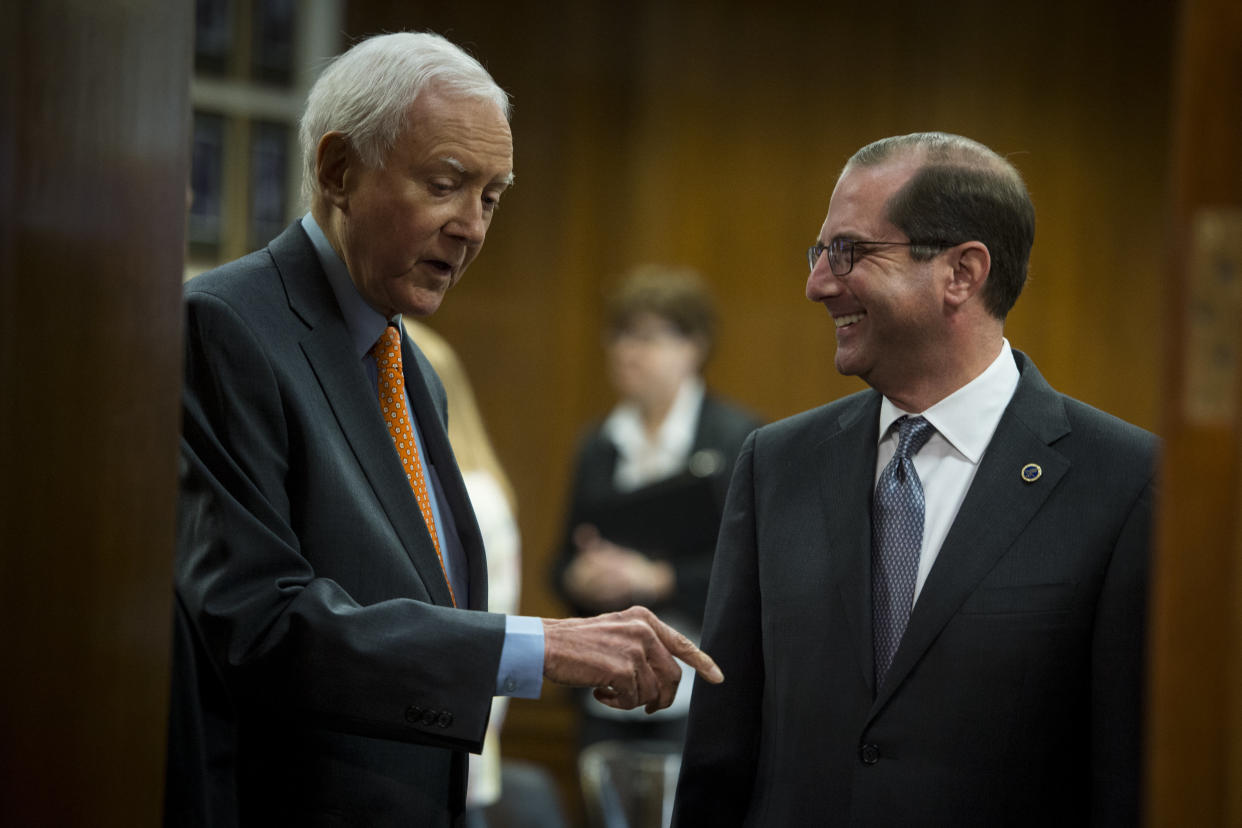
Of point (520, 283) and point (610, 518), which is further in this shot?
point (520, 283)

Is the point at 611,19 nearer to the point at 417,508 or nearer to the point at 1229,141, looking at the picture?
the point at 417,508

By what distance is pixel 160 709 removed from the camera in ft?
5.34

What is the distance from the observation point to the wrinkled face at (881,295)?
221cm

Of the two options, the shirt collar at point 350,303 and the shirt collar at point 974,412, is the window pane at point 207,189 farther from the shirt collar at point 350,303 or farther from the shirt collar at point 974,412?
the shirt collar at point 974,412

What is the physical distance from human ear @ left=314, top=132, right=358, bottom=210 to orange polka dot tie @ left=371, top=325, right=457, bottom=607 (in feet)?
0.77

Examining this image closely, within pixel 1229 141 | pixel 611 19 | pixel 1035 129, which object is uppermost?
pixel 611 19

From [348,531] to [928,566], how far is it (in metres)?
0.88

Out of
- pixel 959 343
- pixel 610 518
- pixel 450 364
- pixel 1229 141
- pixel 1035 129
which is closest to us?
pixel 1229 141

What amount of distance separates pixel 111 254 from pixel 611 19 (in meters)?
5.84

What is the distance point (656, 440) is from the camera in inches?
211

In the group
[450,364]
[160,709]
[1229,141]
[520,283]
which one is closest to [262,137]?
[520,283]

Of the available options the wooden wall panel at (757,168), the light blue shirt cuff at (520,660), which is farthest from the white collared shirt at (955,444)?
the wooden wall panel at (757,168)

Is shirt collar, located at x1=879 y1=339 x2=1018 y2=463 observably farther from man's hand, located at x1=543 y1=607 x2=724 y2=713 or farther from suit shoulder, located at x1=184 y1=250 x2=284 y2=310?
suit shoulder, located at x1=184 y1=250 x2=284 y2=310

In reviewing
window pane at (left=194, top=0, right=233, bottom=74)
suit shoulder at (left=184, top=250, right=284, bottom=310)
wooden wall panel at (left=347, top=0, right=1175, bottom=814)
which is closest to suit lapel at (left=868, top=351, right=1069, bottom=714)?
suit shoulder at (left=184, top=250, right=284, bottom=310)
